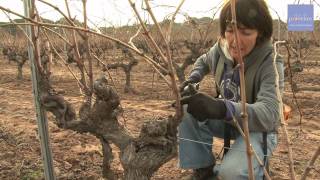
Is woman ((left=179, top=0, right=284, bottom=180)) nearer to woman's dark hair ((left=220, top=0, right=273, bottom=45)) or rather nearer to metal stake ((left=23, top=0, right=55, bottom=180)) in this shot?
woman's dark hair ((left=220, top=0, right=273, bottom=45))

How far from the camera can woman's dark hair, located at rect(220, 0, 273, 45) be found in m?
2.22

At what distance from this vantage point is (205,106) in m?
2.07

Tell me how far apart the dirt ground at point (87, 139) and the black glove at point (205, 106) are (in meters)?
0.66

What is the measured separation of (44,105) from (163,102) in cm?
468

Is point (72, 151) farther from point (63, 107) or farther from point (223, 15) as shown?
point (223, 15)

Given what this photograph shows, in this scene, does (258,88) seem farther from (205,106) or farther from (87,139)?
(87,139)

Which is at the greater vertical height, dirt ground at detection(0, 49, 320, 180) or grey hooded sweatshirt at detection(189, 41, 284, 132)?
grey hooded sweatshirt at detection(189, 41, 284, 132)

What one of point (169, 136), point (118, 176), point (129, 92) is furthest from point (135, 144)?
point (129, 92)

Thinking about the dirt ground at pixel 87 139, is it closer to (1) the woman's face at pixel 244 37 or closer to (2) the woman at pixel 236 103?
(2) the woman at pixel 236 103

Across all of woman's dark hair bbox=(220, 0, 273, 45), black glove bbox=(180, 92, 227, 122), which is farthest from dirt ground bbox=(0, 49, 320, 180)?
woman's dark hair bbox=(220, 0, 273, 45)

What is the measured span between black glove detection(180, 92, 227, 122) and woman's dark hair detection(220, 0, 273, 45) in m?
0.42

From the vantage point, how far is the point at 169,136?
2.26m

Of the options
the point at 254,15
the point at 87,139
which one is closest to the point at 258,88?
the point at 254,15

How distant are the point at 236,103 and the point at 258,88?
0.32 m
